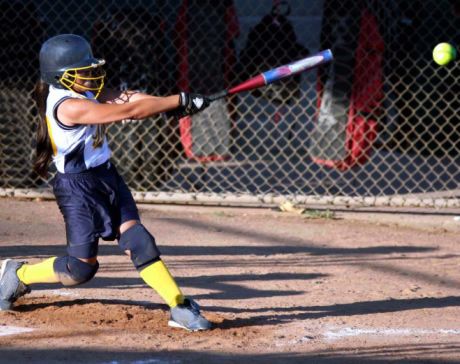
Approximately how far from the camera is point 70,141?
15.3ft

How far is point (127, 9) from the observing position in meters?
8.38

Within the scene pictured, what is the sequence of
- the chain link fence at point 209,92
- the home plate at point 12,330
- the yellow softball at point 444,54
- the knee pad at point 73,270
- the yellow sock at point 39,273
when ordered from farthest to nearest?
the chain link fence at point 209,92 < the yellow softball at point 444,54 < the yellow sock at point 39,273 < the knee pad at point 73,270 < the home plate at point 12,330

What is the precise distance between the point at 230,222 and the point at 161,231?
666 mm

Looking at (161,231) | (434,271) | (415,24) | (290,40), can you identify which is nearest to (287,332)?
(434,271)

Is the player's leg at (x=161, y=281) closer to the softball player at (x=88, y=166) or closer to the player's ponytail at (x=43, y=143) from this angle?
the softball player at (x=88, y=166)

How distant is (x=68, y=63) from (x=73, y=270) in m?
0.95

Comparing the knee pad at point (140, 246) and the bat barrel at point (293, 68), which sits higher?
the bat barrel at point (293, 68)

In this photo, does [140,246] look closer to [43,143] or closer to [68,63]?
[43,143]

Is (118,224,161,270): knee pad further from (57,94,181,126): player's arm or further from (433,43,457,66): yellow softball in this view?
(433,43,457,66): yellow softball

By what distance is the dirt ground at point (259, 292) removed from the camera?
424 cm

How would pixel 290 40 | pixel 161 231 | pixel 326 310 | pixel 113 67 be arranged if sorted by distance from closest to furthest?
pixel 326 310 < pixel 161 231 < pixel 113 67 < pixel 290 40

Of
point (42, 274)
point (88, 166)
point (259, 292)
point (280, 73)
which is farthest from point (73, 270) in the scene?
point (280, 73)

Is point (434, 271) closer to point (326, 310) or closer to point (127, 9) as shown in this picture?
point (326, 310)

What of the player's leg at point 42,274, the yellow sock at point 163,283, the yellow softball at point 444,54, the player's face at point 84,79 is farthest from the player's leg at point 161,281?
the yellow softball at point 444,54
